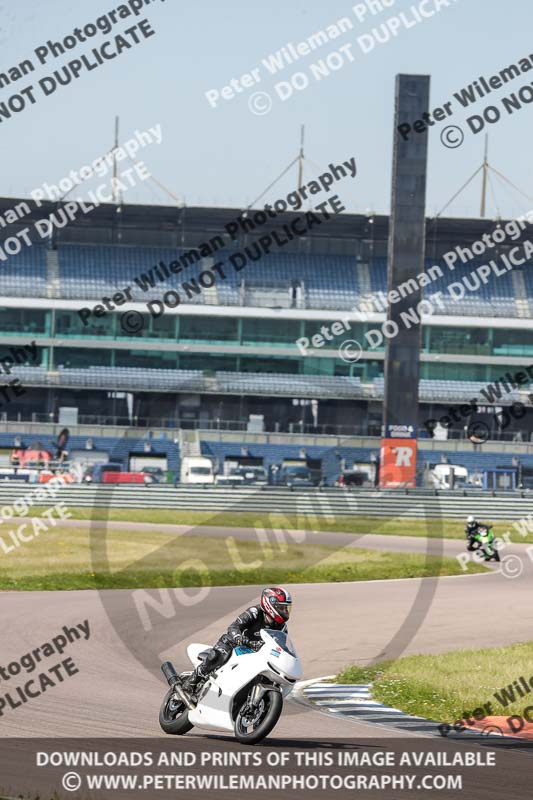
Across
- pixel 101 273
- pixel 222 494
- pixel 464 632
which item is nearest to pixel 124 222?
pixel 101 273

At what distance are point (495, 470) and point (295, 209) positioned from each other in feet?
74.6

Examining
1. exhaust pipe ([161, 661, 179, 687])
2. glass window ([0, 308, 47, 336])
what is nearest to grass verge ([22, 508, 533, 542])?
glass window ([0, 308, 47, 336])

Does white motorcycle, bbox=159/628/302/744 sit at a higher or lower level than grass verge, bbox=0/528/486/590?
higher

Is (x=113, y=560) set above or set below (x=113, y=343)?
below

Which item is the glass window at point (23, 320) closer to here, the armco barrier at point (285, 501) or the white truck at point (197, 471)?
the white truck at point (197, 471)

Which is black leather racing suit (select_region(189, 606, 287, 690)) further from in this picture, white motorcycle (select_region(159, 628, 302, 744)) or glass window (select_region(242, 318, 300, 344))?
glass window (select_region(242, 318, 300, 344))

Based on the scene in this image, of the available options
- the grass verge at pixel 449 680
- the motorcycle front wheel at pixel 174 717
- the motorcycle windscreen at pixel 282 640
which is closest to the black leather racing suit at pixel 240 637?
the motorcycle windscreen at pixel 282 640

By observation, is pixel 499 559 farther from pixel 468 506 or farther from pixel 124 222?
pixel 124 222

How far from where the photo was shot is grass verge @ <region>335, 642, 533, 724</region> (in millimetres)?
14320

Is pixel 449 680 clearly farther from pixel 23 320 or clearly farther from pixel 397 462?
pixel 23 320

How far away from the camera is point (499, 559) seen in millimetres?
36875

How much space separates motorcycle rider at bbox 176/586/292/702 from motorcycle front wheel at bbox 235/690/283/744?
551mm

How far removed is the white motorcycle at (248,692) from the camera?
35.0 feet

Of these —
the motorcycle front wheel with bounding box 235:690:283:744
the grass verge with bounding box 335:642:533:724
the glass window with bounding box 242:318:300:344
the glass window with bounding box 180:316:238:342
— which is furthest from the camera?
the glass window with bounding box 242:318:300:344
